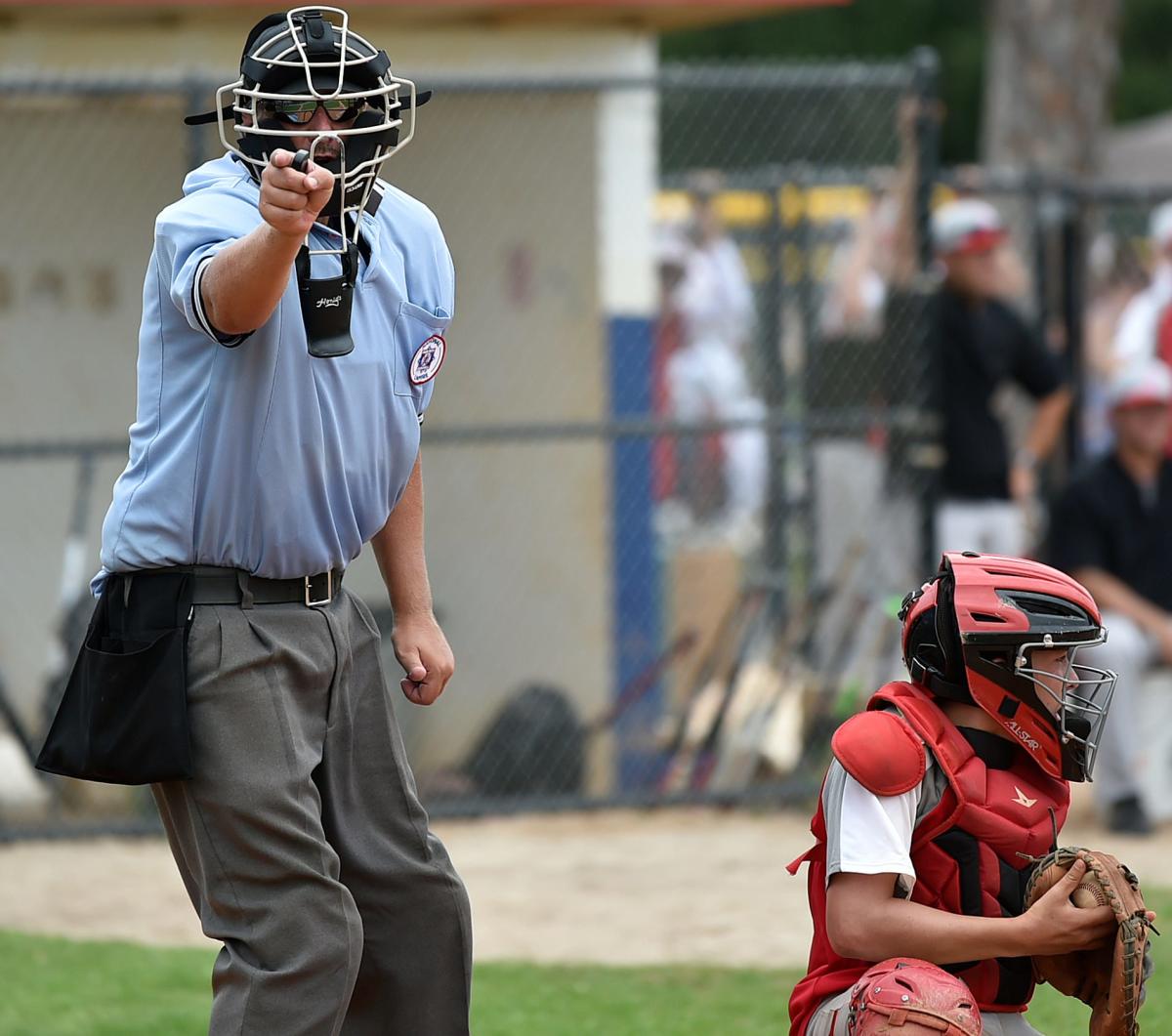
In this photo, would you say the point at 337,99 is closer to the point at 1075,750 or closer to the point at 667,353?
the point at 1075,750

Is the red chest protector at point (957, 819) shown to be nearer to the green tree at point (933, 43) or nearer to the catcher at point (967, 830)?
the catcher at point (967, 830)

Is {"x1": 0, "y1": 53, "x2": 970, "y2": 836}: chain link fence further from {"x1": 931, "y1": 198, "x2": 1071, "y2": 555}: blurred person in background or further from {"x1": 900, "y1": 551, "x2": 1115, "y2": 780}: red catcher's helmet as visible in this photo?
{"x1": 900, "y1": 551, "x2": 1115, "y2": 780}: red catcher's helmet

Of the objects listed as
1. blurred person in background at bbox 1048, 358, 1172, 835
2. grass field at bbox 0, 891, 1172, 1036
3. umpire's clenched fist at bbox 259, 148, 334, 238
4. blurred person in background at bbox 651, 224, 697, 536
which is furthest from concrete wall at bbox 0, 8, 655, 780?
Answer: umpire's clenched fist at bbox 259, 148, 334, 238

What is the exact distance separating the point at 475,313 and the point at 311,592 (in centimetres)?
580

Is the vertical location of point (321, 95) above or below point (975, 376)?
above

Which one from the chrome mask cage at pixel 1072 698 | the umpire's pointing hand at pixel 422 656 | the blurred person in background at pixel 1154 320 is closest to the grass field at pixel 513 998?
the umpire's pointing hand at pixel 422 656

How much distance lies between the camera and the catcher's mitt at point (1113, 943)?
10.3 feet

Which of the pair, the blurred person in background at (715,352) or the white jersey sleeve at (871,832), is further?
the blurred person in background at (715,352)

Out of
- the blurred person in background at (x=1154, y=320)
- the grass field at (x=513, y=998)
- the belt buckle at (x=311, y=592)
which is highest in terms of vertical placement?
the blurred person in background at (x=1154, y=320)

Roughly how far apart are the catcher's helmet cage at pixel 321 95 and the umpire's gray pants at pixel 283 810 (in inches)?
27.6

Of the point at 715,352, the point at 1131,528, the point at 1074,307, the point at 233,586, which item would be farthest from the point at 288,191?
the point at 715,352

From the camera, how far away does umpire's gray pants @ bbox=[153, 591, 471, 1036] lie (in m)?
3.24

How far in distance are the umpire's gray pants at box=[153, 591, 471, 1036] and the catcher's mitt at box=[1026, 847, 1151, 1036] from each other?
3.57 ft

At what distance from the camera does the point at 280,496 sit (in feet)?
10.7
